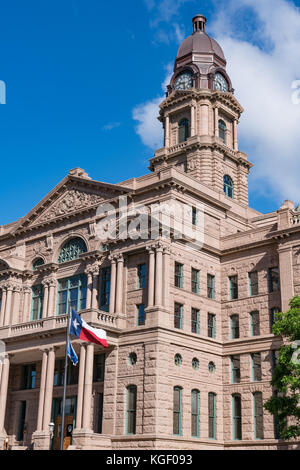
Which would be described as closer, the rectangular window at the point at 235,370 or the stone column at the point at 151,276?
the stone column at the point at 151,276

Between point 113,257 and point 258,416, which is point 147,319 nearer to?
point 113,257

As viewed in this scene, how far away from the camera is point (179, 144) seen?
5872cm

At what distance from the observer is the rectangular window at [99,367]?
→ 43.2 meters

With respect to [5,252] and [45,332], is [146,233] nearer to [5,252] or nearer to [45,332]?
[45,332]

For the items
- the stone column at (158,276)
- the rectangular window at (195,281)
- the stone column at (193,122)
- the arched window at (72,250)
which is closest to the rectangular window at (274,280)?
the rectangular window at (195,281)

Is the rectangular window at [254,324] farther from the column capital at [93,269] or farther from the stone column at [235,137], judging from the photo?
the stone column at [235,137]

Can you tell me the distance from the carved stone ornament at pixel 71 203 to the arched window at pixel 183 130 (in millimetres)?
13963

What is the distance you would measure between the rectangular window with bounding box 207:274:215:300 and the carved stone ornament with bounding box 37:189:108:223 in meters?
10.5

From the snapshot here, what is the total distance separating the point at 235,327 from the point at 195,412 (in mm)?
7292

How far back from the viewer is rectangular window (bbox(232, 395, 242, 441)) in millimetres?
42375

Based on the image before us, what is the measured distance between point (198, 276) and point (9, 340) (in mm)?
15378
